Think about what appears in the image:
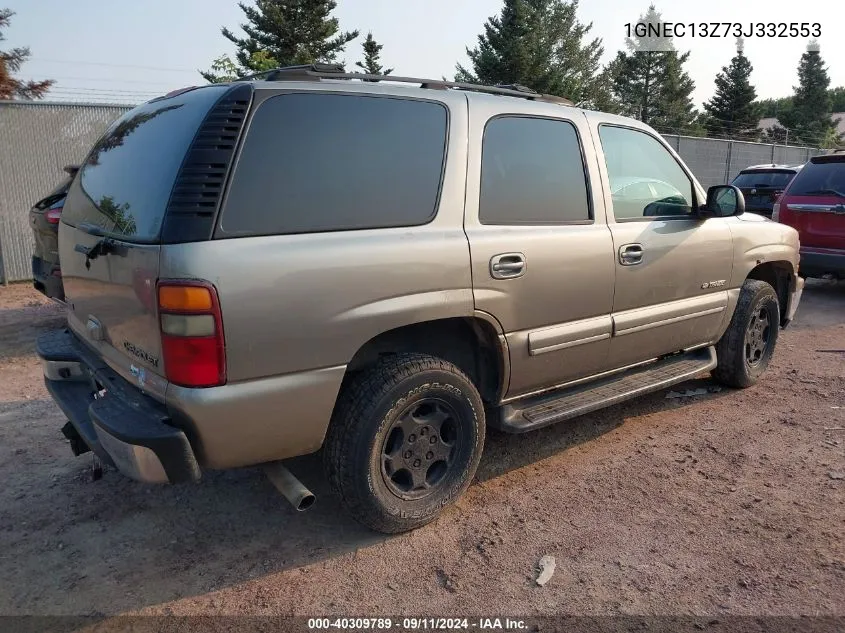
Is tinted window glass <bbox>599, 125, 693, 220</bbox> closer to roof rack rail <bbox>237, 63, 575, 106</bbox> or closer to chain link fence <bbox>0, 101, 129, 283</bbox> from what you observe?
roof rack rail <bbox>237, 63, 575, 106</bbox>

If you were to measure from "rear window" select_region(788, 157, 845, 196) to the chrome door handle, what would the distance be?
5.72 metres

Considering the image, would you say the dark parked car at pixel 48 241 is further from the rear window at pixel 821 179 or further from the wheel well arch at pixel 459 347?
the rear window at pixel 821 179

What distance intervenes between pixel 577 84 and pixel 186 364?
38.2 metres

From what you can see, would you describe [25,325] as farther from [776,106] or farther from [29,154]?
[776,106]

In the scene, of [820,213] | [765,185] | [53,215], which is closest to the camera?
[53,215]

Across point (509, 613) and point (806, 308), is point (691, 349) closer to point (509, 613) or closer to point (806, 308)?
point (509, 613)

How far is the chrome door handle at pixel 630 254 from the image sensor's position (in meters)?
3.71

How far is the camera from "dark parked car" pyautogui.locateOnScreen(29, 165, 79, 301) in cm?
557

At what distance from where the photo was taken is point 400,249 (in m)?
2.83

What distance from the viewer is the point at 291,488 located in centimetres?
274

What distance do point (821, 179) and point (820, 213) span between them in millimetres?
488

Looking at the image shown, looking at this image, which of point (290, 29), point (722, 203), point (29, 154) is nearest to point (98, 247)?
point (722, 203)

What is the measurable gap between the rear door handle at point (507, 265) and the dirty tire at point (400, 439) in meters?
0.49

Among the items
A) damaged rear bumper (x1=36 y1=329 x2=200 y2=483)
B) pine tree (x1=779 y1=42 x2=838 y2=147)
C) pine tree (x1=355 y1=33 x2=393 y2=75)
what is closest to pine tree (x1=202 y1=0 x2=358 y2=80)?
pine tree (x1=355 y1=33 x2=393 y2=75)
